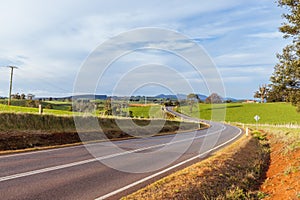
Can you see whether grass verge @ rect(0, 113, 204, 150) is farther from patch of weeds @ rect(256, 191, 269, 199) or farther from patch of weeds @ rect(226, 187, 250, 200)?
patch of weeds @ rect(256, 191, 269, 199)

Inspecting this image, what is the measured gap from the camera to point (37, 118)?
19.3 metres

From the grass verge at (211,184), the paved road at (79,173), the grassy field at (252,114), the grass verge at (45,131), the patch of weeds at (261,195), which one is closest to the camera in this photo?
the paved road at (79,173)

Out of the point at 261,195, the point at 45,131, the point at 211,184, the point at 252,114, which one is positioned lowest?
the point at 261,195

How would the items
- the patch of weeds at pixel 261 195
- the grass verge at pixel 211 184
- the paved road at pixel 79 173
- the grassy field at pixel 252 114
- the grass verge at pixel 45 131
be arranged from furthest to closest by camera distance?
1. the grassy field at pixel 252 114
2. the grass verge at pixel 45 131
3. the patch of weeds at pixel 261 195
4. the grass verge at pixel 211 184
5. the paved road at pixel 79 173

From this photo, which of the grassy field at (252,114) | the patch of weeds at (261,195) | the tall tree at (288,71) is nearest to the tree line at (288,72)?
the tall tree at (288,71)

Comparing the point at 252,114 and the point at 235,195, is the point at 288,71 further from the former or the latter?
the point at 252,114

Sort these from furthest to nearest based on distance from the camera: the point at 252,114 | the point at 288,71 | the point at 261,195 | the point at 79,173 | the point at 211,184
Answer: the point at 252,114 < the point at 288,71 < the point at 79,173 < the point at 211,184 < the point at 261,195

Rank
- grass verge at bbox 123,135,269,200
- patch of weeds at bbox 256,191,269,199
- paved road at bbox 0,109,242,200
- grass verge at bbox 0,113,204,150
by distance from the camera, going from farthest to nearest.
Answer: grass verge at bbox 0,113,204,150
patch of weeds at bbox 256,191,269,199
grass verge at bbox 123,135,269,200
paved road at bbox 0,109,242,200

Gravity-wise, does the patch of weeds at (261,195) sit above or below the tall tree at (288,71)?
below

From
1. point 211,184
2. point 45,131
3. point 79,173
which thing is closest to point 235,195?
point 211,184

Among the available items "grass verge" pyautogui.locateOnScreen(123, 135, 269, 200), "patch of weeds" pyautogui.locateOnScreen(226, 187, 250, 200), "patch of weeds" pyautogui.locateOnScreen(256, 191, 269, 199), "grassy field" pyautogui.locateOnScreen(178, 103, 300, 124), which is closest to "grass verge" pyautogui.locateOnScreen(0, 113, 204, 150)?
"grass verge" pyautogui.locateOnScreen(123, 135, 269, 200)

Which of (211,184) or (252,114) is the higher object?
(252,114)

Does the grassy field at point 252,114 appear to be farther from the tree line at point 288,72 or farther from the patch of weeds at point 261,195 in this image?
the patch of weeds at point 261,195

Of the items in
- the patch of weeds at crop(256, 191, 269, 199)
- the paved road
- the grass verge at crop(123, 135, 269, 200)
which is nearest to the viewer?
the paved road
